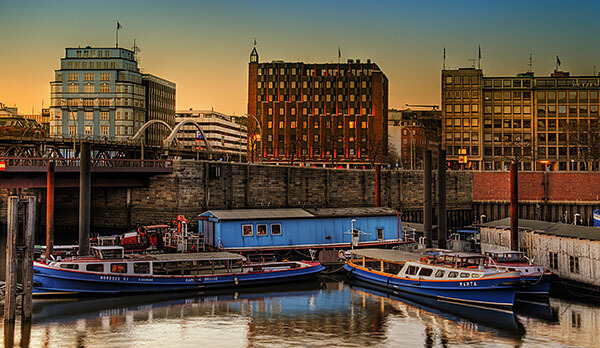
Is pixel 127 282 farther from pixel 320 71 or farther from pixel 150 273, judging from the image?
A: pixel 320 71

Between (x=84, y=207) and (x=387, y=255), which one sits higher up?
(x=84, y=207)

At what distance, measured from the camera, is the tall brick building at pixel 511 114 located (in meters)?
172

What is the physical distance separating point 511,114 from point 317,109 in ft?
172

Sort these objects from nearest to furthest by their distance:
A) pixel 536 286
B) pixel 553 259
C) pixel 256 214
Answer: pixel 536 286
pixel 553 259
pixel 256 214

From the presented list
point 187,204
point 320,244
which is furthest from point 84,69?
point 320,244

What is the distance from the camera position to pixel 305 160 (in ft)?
625

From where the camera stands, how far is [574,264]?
157ft

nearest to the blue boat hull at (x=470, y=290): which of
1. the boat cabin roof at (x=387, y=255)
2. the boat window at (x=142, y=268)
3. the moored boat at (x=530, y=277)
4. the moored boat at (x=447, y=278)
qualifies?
the moored boat at (x=447, y=278)

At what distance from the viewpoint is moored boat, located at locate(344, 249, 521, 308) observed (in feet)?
143

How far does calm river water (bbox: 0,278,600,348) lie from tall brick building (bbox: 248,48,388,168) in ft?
469

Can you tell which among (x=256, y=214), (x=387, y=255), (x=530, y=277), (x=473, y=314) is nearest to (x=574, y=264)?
(x=530, y=277)

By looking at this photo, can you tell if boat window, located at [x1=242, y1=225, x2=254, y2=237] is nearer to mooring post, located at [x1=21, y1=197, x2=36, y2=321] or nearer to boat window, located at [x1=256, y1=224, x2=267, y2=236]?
boat window, located at [x1=256, y1=224, x2=267, y2=236]

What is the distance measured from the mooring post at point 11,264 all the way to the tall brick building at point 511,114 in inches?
5806

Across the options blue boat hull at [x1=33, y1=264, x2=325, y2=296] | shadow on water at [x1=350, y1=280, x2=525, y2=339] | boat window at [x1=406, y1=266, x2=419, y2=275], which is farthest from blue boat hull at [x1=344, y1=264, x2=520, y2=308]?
blue boat hull at [x1=33, y1=264, x2=325, y2=296]
